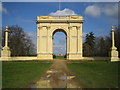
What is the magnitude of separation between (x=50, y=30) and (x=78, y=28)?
633 cm

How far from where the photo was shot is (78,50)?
98.9ft

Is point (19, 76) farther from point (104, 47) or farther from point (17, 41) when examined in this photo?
point (104, 47)

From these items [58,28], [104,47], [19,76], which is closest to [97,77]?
[19,76]

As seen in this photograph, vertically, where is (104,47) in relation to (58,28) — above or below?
below

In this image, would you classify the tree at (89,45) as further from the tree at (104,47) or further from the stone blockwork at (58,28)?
the stone blockwork at (58,28)

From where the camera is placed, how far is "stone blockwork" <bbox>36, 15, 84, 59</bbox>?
3052 cm

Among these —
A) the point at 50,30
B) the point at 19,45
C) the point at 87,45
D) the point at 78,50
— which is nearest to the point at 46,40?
the point at 50,30

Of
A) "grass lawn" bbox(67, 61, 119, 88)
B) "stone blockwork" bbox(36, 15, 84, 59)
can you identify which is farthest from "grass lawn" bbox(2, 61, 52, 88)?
"stone blockwork" bbox(36, 15, 84, 59)

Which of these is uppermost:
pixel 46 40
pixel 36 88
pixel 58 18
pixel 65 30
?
pixel 58 18

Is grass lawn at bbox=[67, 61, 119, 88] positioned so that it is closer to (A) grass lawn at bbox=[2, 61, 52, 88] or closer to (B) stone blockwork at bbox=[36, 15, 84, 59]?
(A) grass lawn at bbox=[2, 61, 52, 88]

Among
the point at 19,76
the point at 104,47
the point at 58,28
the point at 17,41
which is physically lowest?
the point at 19,76

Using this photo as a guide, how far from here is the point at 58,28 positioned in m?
31.2

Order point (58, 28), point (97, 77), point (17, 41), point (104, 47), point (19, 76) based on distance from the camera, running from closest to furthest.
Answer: point (97, 77)
point (19, 76)
point (58, 28)
point (17, 41)
point (104, 47)

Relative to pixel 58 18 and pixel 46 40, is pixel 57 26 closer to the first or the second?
pixel 58 18
